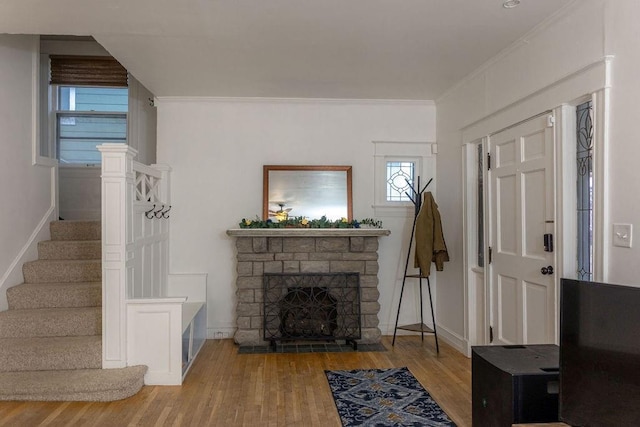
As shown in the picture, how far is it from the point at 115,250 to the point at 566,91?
3.23 metres

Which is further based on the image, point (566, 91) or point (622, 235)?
point (566, 91)

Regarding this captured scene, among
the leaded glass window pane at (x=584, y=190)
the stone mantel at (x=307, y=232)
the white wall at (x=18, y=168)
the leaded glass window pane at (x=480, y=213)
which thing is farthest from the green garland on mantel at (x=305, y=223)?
the leaded glass window pane at (x=584, y=190)

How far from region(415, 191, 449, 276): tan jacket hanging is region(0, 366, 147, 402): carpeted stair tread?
8.85 ft

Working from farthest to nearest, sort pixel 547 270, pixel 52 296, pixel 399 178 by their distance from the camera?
1. pixel 399 178
2. pixel 52 296
3. pixel 547 270

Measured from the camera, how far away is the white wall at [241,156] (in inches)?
190

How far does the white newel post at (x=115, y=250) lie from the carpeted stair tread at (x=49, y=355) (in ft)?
0.30

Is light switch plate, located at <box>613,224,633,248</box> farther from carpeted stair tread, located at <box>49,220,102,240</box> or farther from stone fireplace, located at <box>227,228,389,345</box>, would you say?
carpeted stair tread, located at <box>49,220,102,240</box>

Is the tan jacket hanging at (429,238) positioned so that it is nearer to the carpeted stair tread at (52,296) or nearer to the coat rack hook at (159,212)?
the coat rack hook at (159,212)

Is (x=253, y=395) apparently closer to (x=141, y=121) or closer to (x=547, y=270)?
(x=547, y=270)

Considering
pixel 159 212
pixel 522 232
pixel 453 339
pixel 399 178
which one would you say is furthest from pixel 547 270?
pixel 159 212

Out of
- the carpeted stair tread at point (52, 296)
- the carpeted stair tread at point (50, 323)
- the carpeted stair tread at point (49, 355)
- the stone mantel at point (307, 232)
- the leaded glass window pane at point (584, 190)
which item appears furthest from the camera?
the stone mantel at point (307, 232)

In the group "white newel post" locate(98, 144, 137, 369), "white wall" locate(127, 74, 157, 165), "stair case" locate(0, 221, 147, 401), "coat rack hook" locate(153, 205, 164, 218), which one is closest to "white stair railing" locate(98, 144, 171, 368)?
"white newel post" locate(98, 144, 137, 369)

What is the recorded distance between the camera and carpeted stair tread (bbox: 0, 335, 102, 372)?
3250mm

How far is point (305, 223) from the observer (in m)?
4.61
